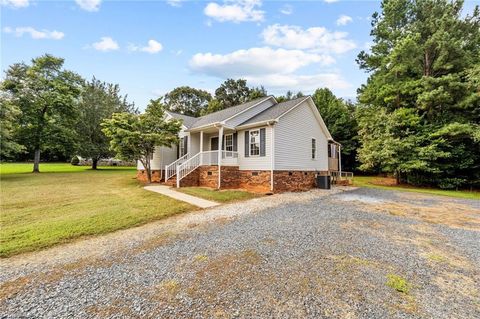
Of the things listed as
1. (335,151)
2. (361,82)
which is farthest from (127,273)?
(361,82)

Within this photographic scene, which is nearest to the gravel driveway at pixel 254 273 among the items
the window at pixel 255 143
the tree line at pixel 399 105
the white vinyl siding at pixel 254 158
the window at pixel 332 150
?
the white vinyl siding at pixel 254 158

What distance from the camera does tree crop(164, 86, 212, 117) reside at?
1548 inches

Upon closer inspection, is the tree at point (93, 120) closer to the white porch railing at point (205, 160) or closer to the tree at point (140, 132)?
the tree at point (140, 132)

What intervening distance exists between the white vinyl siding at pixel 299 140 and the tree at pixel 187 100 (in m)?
27.8

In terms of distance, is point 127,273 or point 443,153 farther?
point 443,153

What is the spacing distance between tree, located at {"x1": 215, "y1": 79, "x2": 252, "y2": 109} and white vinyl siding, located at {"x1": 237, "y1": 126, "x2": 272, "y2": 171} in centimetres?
2505

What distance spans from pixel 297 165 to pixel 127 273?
36.5 ft

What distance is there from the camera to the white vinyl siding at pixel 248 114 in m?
13.2

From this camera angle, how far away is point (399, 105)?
1841 cm

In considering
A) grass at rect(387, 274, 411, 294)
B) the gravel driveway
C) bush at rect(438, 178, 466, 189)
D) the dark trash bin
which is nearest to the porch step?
the gravel driveway

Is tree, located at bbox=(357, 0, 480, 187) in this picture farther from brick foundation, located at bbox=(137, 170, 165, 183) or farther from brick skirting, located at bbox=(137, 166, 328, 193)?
brick foundation, located at bbox=(137, 170, 165, 183)

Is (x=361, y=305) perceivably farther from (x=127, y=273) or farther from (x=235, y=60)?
(x=235, y=60)

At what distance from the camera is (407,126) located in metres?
17.0

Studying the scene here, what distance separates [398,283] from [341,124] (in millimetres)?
28027
